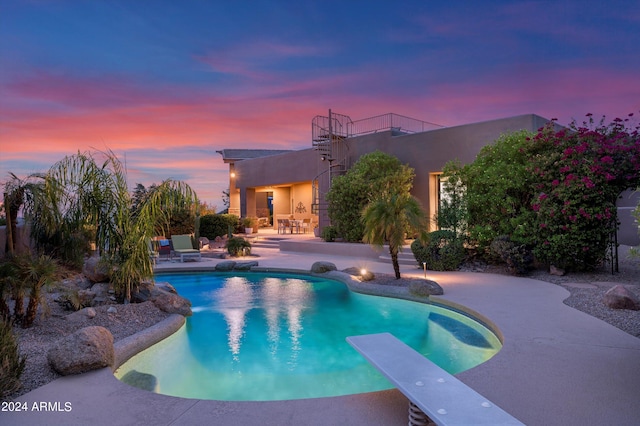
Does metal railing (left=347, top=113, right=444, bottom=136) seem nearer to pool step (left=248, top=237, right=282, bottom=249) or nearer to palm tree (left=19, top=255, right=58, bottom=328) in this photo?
pool step (left=248, top=237, right=282, bottom=249)

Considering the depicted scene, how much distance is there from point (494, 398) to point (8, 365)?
3.91 metres

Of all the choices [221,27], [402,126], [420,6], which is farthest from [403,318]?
[402,126]

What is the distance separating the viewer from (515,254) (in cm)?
972

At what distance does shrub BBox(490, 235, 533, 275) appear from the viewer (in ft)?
31.9

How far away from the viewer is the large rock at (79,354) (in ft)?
12.7

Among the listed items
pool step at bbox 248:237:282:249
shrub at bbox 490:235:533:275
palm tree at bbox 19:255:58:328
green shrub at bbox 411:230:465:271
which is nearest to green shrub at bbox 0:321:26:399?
palm tree at bbox 19:255:58:328

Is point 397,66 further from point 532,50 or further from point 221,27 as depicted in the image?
point 221,27

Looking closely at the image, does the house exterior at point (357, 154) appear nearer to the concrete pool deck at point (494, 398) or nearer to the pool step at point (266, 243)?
the pool step at point (266, 243)

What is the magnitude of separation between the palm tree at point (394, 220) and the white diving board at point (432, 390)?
194 inches

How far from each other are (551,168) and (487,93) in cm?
524

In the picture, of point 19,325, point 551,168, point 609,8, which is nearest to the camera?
point 19,325

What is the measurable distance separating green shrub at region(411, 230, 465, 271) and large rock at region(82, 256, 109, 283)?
7.30m

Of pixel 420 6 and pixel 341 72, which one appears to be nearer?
pixel 420 6

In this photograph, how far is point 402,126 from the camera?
56.5ft
